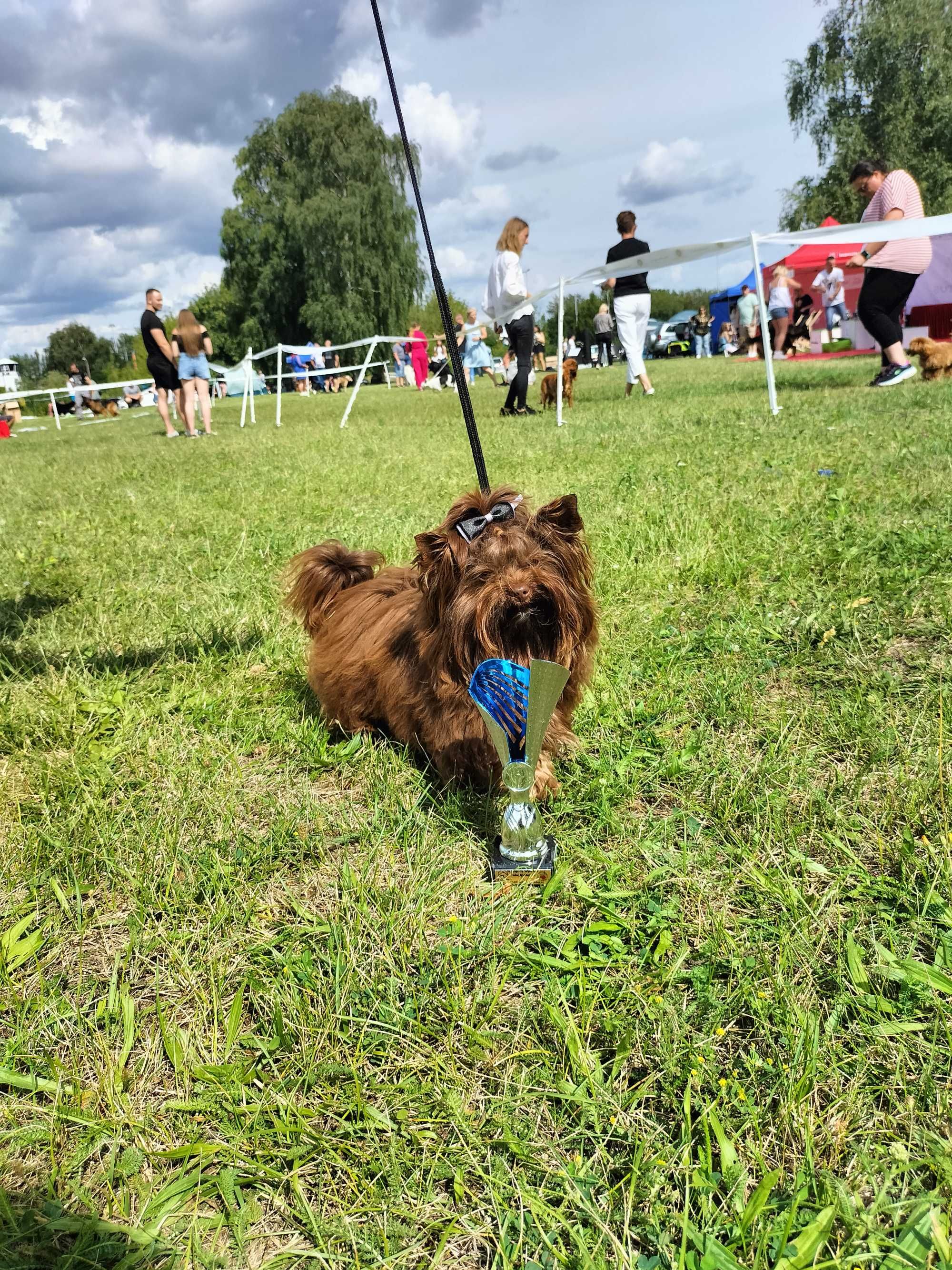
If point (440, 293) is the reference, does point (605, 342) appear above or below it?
above

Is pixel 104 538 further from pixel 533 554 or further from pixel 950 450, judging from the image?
pixel 950 450

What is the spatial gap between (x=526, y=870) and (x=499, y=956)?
0.96 ft

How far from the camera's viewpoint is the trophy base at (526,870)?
7.82ft

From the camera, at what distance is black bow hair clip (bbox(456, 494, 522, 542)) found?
2383mm

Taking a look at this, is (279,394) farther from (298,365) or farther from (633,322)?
(298,365)

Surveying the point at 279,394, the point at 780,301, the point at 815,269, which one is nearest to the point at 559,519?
the point at 279,394

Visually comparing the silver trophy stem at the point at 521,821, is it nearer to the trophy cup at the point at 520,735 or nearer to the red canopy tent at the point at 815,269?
the trophy cup at the point at 520,735

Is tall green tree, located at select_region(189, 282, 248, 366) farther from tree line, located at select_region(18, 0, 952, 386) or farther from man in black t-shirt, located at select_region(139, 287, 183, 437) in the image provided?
man in black t-shirt, located at select_region(139, 287, 183, 437)

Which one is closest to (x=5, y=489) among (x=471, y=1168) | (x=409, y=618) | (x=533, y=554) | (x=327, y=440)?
(x=327, y=440)

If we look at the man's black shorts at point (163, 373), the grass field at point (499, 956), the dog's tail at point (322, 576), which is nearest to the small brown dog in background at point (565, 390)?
the man's black shorts at point (163, 373)

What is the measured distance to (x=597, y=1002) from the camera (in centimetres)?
201

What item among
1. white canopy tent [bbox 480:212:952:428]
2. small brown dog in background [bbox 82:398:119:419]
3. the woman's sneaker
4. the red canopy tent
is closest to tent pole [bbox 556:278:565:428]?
white canopy tent [bbox 480:212:952:428]

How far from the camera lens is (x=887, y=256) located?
9.91 meters

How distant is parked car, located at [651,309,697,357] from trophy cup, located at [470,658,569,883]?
166 feet
